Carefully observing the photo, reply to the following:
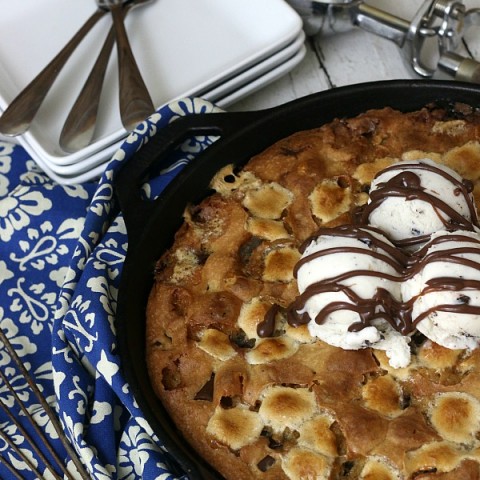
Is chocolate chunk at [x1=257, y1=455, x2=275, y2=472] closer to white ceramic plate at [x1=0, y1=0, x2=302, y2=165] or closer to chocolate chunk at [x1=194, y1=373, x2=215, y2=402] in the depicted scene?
chocolate chunk at [x1=194, y1=373, x2=215, y2=402]

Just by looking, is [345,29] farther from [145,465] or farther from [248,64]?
[145,465]

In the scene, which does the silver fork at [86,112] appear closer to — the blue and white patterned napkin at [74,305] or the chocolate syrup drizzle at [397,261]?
the blue and white patterned napkin at [74,305]

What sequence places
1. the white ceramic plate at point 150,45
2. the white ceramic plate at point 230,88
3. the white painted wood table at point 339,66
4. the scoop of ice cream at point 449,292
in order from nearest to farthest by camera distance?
the scoop of ice cream at point 449,292, the white ceramic plate at point 230,88, the white ceramic plate at point 150,45, the white painted wood table at point 339,66

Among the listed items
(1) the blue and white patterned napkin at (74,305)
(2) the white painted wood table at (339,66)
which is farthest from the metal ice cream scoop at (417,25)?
(1) the blue and white patterned napkin at (74,305)

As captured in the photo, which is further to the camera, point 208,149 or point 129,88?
point 129,88

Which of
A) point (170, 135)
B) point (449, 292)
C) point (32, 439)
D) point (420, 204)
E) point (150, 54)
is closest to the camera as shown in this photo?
point (449, 292)

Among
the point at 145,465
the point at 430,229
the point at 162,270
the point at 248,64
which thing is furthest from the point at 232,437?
the point at 248,64

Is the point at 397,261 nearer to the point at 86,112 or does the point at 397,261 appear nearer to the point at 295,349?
the point at 295,349

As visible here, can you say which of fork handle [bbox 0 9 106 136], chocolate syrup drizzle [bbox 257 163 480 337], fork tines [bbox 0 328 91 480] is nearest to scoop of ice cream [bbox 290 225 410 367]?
chocolate syrup drizzle [bbox 257 163 480 337]

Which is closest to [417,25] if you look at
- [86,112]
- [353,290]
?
[86,112]
